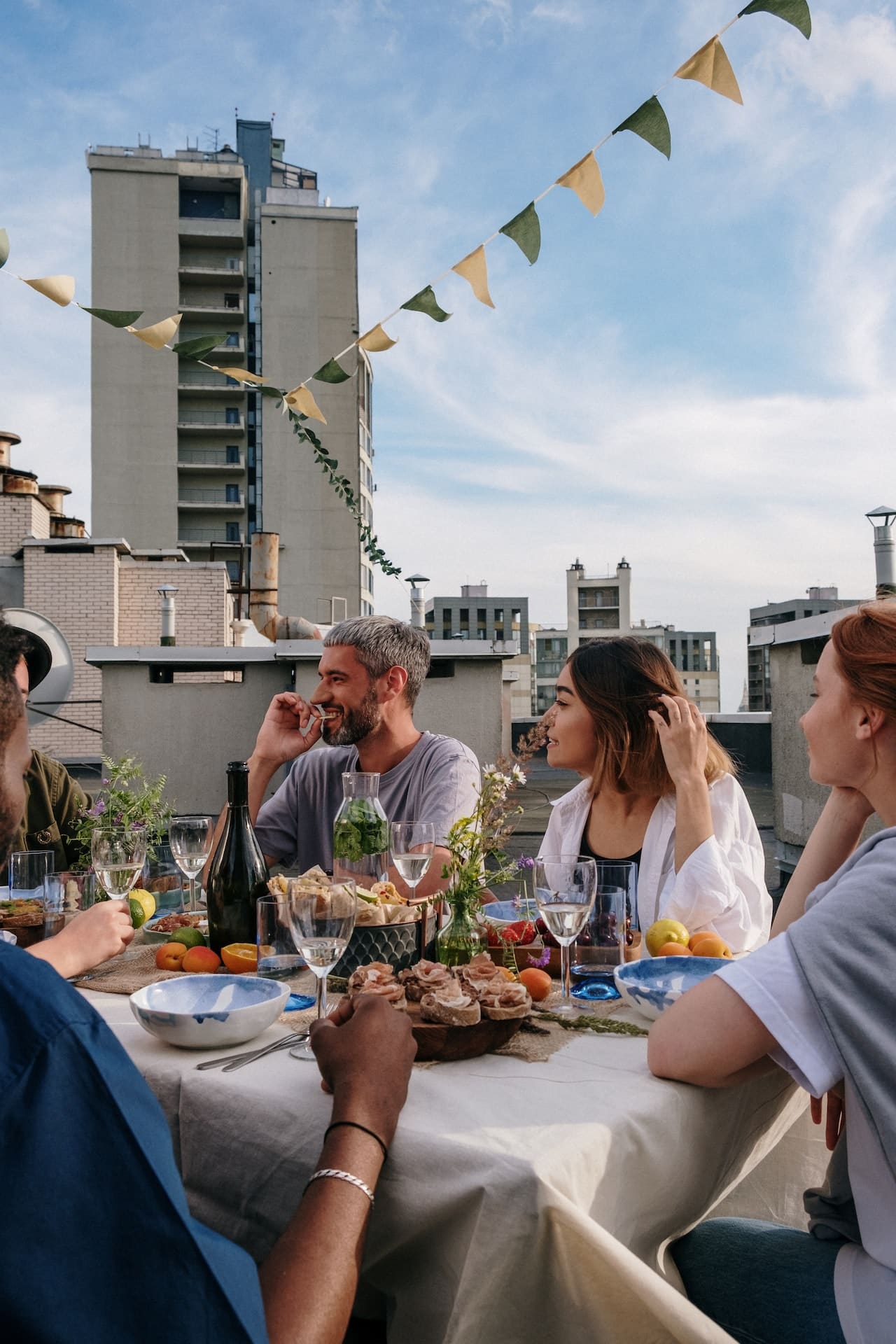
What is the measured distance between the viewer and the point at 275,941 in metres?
1.76

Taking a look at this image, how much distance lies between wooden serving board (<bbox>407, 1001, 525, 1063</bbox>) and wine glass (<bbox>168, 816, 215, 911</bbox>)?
1051mm

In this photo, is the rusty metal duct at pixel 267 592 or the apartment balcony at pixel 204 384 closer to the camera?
the rusty metal duct at pixel 267 592

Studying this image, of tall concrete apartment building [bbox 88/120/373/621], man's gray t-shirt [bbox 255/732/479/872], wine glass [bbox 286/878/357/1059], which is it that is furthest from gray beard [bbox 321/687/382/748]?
tall concrete apartment building [bbox 88/120/373/621]

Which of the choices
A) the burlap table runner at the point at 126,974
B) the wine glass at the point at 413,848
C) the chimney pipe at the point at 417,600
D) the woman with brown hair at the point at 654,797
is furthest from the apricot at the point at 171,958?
the chimney pipe at the point at 417,600

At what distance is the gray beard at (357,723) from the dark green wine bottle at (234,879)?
129cm

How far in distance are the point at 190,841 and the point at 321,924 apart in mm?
966

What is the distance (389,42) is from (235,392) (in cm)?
4810

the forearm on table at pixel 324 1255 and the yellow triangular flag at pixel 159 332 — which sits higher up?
the yellow triangular flag at pixel 159 332

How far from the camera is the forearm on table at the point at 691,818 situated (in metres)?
2.55

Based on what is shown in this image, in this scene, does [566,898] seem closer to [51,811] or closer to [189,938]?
[189,938]

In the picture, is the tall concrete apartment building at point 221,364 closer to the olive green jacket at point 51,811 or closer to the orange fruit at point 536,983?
the olive green jacket at point 51,811

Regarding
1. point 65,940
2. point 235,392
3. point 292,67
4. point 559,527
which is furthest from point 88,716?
point 235,392

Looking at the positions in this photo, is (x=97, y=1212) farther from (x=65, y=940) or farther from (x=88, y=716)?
(x=88, y=716)

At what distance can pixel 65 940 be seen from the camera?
1966 millimetres
